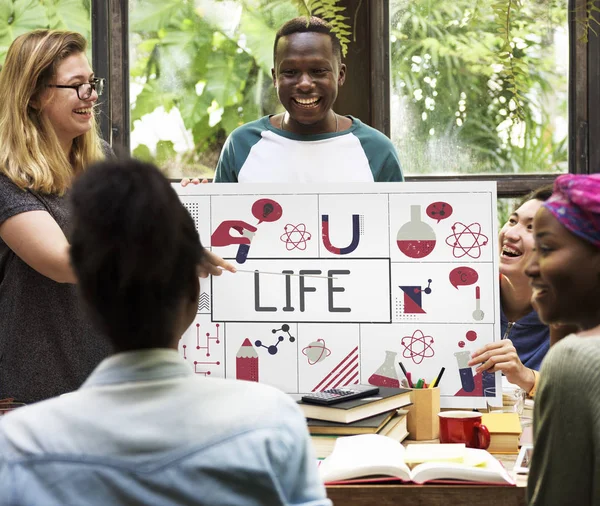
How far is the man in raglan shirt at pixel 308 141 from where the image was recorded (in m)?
2.33

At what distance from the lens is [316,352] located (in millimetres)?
2049

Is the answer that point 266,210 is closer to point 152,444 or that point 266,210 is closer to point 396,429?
point 396,429

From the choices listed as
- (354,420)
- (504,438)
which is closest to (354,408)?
(354,420)

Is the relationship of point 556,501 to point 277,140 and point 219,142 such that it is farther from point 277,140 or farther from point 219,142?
point 219,142

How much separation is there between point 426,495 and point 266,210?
91 cm

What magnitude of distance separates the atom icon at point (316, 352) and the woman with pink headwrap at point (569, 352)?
3.06 feet

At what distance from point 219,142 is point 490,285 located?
1.28 meters

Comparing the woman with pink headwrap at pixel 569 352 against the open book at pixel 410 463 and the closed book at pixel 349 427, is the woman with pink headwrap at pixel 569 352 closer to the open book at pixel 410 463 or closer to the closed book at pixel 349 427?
the open book at pixel 410 463

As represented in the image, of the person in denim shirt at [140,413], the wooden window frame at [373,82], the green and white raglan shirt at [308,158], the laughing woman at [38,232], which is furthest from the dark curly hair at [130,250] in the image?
the wooden window frame at [373,82]

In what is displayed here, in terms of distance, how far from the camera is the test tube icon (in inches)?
79.4

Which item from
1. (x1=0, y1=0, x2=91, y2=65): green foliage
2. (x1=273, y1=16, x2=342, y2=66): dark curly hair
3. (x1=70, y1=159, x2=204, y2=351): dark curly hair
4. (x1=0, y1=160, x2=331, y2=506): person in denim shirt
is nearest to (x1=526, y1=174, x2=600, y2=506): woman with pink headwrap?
(x1=0, y1=160, x2=331, y2=506): person in denim shirt

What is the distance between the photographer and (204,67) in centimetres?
296

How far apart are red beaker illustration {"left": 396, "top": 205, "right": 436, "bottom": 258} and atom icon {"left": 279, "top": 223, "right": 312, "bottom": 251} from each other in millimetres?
226

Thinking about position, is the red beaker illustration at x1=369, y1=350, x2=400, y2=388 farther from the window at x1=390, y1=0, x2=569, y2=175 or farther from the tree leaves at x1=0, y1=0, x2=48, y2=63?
the tree leaves at x1=0, y1=0, x2=48, y2=63
